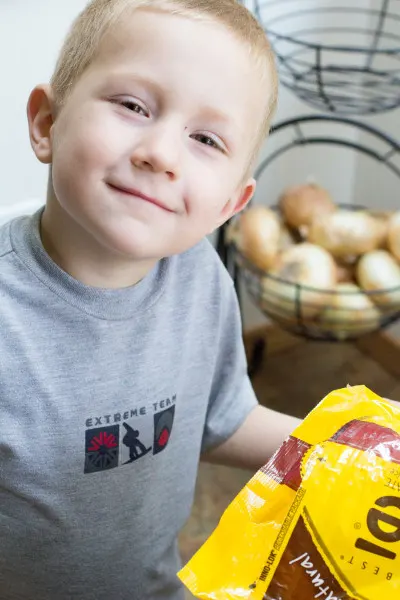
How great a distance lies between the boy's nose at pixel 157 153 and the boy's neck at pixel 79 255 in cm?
10

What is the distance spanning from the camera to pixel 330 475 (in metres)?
0.47

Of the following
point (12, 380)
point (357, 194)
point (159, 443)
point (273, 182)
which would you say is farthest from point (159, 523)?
point (357, 194)

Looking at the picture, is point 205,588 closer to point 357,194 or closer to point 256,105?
point 256,105

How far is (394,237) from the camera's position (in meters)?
1.21

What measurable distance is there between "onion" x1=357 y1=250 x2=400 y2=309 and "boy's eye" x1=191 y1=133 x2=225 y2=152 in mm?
669

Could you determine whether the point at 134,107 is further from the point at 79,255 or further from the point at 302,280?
the point at 302,280

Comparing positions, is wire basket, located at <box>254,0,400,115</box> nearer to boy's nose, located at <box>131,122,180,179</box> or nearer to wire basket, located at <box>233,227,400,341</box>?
wire basket, located at <box>233,227,400,341</box>

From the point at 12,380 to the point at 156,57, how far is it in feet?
0.90

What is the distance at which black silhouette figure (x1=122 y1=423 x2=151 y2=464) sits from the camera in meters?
0.65

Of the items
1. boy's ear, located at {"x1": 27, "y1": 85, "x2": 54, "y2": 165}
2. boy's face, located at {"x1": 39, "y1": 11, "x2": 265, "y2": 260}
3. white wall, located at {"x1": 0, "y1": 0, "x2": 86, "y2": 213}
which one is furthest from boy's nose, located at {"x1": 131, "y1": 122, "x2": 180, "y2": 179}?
white wall, located at {"x1": 0, "y1": 0, "x2": 86, "y2": 213}

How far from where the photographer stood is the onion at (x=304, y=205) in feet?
4.19

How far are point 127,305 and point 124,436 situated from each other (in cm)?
11

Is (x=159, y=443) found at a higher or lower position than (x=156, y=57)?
lower

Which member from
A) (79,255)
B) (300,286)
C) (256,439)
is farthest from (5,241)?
(300,286)
